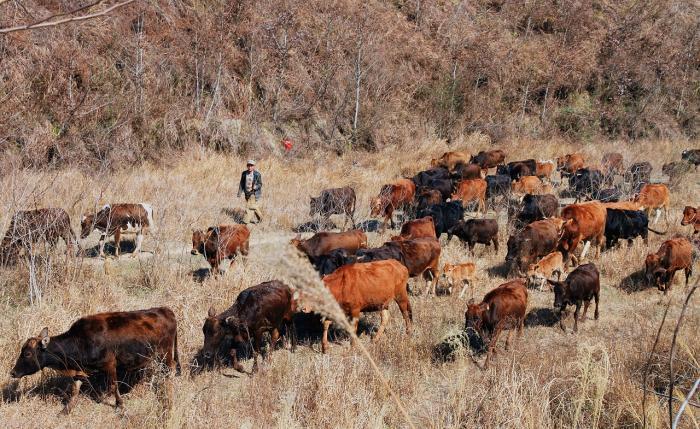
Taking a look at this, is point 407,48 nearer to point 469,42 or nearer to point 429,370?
point 469,42

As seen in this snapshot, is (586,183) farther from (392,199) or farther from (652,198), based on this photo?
(392,199)

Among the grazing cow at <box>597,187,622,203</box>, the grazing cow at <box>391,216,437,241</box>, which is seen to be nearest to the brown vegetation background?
the grazing cow at <box>391,216,437,241</box>

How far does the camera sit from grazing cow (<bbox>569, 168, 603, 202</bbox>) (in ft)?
61.4

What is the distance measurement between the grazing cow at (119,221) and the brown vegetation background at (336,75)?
9.79 feet

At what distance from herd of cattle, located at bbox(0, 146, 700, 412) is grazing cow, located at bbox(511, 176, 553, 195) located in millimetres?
35

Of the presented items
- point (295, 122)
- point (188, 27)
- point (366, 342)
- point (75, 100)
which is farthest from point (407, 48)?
point (366, 342)

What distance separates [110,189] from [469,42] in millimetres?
22210

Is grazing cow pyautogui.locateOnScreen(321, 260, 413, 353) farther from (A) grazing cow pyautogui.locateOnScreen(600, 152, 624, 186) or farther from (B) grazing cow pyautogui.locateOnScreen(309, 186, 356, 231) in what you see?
(A) grazing cow pyautogui.locateOnScreen(600, 152, 624, 186)

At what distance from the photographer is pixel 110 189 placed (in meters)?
16.0

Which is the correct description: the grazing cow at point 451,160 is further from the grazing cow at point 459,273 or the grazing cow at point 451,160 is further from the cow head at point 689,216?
the grazing cow at point 459,273

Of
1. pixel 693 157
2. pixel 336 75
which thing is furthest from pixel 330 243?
pixel 693 157

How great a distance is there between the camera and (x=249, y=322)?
26.0 ft

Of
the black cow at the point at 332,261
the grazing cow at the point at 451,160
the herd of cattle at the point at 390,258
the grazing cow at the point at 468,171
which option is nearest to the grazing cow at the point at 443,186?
the herd of cattle at the point at 390,258

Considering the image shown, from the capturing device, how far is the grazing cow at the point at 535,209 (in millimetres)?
15344
